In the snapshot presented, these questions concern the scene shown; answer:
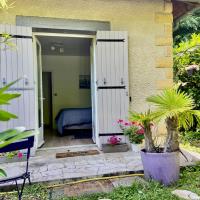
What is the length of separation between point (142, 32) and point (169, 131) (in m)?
2.44

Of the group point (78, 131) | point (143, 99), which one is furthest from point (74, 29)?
point (78, 131)

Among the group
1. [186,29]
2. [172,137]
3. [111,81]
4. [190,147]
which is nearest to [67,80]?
[111,81]

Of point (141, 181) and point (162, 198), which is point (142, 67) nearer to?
point (141, 181)

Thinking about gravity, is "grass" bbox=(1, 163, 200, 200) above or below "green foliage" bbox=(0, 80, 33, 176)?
below

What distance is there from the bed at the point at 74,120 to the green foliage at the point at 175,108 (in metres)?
3.50

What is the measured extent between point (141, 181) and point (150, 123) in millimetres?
752

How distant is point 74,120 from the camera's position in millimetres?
6324

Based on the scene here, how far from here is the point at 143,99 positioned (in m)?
4.79

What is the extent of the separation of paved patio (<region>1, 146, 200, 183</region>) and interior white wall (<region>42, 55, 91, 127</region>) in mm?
4197

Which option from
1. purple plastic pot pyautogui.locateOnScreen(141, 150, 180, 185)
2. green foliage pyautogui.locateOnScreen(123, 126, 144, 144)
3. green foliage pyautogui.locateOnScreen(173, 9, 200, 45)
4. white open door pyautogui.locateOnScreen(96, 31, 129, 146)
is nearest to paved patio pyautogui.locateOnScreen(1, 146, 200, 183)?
green foliage pyautogui.locateOnScreen(123, 126, 144, 144)

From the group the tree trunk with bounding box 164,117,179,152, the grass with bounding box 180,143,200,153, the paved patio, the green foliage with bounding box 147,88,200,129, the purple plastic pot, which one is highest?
the green foliage with bounding box 147,88,200,129

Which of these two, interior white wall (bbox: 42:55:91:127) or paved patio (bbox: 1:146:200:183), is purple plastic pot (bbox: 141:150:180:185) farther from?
interior white wall (bbox: 42:55:91:127)

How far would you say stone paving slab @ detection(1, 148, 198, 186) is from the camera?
126 inches

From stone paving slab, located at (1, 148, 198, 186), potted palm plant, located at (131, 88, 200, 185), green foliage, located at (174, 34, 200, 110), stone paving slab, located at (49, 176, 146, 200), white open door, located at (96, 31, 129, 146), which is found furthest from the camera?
green foliage, located at (174, 34, 200, 110)
